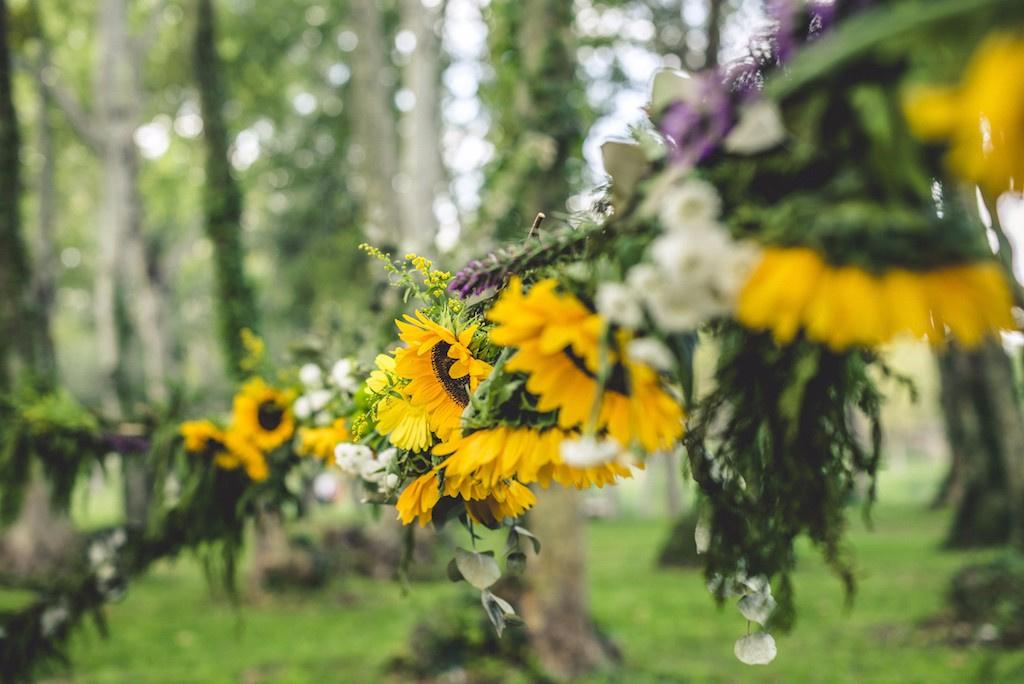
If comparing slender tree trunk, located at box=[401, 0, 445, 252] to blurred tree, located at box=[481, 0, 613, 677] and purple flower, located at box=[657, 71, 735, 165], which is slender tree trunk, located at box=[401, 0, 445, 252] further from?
purple flower, located at box=[657, 71, 735, 165]

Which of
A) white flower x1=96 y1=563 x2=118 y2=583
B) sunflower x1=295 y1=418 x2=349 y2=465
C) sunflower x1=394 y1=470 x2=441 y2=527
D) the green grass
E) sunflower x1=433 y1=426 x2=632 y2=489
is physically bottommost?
the green grass

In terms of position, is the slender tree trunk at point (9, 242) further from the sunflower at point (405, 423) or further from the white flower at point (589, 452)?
the white flower at point (589, 452)

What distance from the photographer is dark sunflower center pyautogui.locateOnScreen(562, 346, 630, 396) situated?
3.13 feet

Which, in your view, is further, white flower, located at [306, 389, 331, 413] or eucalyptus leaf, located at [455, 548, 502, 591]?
white flower, located at [306, 389, 331, 413]

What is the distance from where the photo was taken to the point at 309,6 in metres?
14.8

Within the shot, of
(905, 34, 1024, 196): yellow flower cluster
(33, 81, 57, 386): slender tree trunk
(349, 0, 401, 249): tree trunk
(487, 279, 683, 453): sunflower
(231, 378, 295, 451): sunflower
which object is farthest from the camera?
(33, 81, 57, 386): slender tree trunk

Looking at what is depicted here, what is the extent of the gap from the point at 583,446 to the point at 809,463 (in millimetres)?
349

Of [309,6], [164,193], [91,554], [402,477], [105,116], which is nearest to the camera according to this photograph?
[402,477]

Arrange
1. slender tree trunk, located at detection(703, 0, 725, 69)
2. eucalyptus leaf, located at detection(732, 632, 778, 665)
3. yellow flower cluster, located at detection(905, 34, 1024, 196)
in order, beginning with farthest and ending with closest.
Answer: slender tree trunk, located at detection(703, 0, 725, 69), eucalyptus leaf, located at detection(732, 632, 778, 665), yellow flower cluster, located at detection(905, 34, 1024, 196)

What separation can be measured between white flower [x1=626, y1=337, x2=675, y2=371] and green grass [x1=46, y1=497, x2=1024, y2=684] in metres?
3.53

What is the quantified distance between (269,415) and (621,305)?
2286 millimetres

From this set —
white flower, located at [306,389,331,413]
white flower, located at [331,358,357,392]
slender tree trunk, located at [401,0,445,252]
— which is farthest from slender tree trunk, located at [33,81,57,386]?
white flower, located at [331,358,357,392]

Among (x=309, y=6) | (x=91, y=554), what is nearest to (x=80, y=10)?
(x=309, y=6)

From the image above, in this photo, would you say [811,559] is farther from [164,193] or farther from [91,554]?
[164,193]
